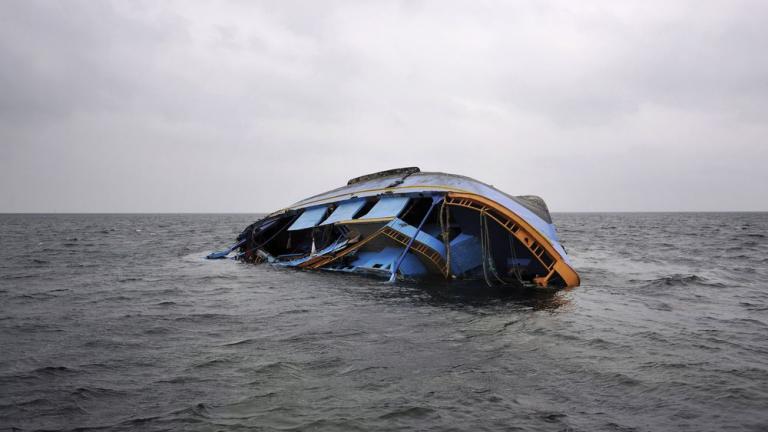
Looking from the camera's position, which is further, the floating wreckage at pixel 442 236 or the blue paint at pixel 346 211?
the blue paint at pixel 346 211

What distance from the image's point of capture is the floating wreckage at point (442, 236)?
13094 mm

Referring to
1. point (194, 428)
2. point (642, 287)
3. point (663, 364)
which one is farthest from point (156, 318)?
point (642, 287)

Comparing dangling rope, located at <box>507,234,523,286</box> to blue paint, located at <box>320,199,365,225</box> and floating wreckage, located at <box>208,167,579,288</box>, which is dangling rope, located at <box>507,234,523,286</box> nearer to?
floating wreckage, located at <box>208,167,579,288</box>

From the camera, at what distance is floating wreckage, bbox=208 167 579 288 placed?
13.1 metres

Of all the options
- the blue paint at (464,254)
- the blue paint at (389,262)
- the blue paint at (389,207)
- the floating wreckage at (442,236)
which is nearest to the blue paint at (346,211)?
the floating wreckage at (442,236)

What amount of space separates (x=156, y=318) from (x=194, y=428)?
5.85 meters

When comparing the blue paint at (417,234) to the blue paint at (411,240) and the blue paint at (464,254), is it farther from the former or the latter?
the blue paint at (464,254)

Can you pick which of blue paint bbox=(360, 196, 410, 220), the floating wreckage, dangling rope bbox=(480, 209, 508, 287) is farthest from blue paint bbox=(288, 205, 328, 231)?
dangling rope bbox=(480, 209, 508, 287)

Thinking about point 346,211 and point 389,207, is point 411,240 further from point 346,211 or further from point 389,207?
point 346,211

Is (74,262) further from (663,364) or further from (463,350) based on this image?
(663,364)

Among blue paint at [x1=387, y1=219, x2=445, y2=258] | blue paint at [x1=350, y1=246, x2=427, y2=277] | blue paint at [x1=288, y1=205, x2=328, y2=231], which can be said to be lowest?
blue paint at [x1=350, y1=246, x2=427, y2=277]

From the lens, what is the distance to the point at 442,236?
14.6 metres

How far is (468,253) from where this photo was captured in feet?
48.0

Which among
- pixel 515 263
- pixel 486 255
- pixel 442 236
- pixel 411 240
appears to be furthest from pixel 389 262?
pixel 515 263
